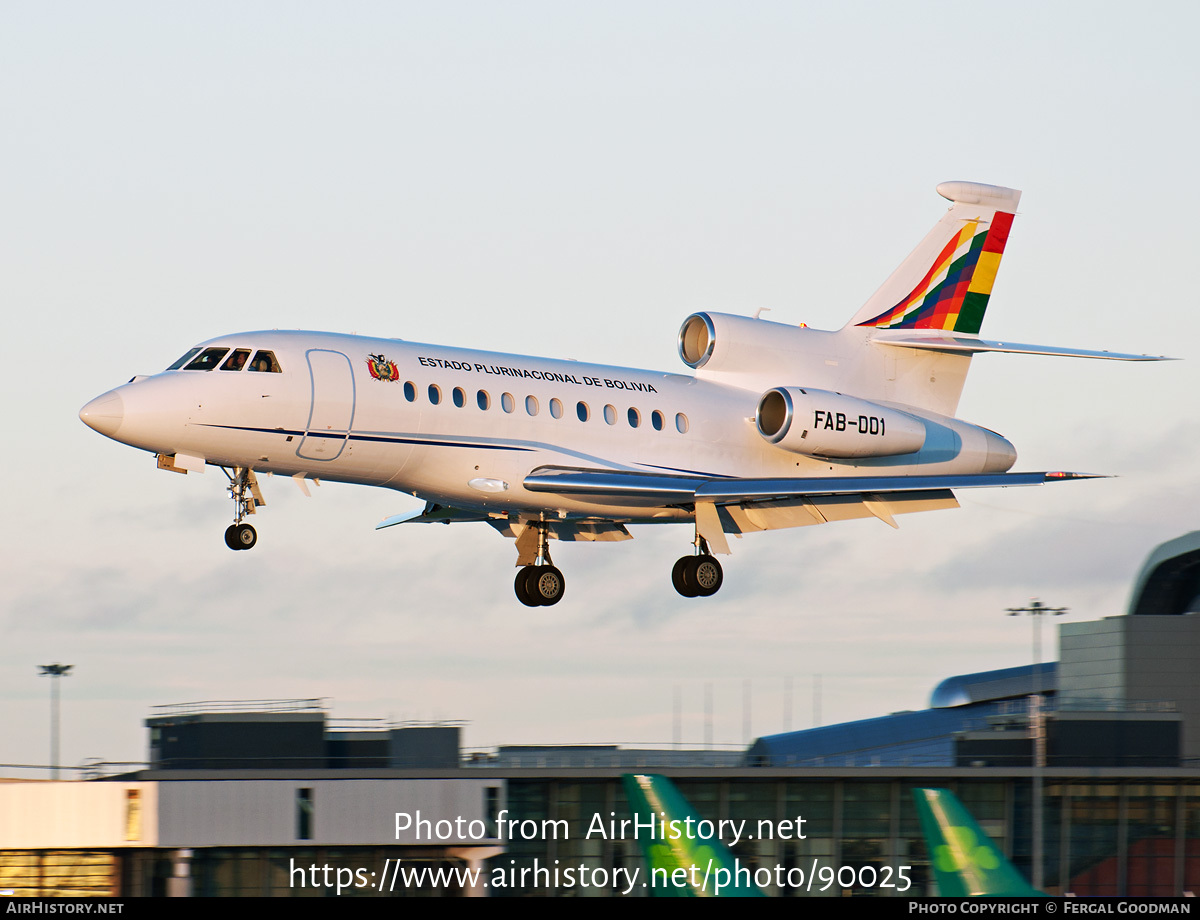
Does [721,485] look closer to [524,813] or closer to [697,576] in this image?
[697,576]

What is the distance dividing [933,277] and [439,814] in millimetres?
15074

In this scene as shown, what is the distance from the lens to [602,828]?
3694cm

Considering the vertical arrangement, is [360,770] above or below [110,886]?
above

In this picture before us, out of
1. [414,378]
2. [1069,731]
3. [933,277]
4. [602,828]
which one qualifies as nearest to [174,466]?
[414,378]

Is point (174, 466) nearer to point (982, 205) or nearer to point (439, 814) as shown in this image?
point (439, 814)

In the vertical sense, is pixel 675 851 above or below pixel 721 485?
below

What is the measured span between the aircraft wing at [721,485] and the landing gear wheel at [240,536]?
4725 millimetres

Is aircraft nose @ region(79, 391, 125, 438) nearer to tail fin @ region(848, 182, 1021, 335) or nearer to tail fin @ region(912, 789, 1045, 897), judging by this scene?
tail fin @ region(912, 789, 1045, 897)

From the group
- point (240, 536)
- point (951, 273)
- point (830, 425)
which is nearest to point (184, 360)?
point (240, 536)

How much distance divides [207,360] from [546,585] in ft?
27.7

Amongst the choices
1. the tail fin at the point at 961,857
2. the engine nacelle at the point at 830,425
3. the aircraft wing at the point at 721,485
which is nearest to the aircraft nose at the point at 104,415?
the aircraft wing at the point at 721,485

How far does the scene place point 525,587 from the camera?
3362cm

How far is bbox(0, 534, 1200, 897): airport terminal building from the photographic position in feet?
112

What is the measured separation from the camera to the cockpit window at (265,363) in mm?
28438
